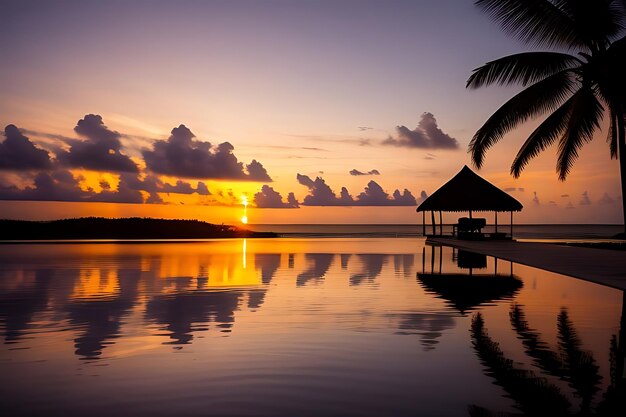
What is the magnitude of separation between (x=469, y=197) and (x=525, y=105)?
13049 millimetres

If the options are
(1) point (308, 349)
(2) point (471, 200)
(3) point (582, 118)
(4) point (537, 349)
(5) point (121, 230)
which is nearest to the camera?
(4) point (537, 349)

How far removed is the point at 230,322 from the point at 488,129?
11.9 metres

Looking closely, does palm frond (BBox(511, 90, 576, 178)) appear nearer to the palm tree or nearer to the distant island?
the palm tree

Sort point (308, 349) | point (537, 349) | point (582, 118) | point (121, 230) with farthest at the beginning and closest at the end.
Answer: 1. point (121, 230)
2. point (582, 118)
3. point (308, 349)
4. point (537, 349)

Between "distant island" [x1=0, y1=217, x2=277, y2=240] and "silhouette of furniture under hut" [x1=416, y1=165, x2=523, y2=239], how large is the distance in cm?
2671

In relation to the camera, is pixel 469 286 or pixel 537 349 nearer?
pixel 537 349

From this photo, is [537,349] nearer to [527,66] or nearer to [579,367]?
[579,367]

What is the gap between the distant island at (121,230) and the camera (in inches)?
1850

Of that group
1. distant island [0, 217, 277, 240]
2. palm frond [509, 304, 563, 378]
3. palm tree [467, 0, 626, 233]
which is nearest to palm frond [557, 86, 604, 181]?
palm tree [467, 0, 626, 233]

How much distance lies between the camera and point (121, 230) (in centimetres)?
5450

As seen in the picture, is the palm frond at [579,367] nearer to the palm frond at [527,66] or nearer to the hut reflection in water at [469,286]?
the hut reflection in water at [469,286]

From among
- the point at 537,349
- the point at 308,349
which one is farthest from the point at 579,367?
the point at 308,349

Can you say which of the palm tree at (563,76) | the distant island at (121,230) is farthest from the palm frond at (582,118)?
the distant island at (121,230)

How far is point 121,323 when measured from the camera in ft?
22.7
